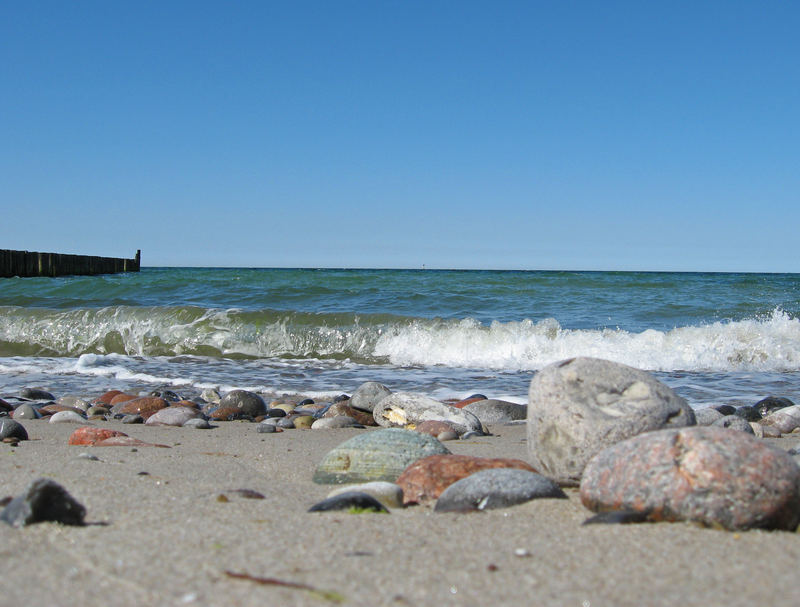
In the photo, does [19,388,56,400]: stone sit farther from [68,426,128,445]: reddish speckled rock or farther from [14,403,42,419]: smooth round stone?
[68,426,128,445]: reddish speckled rock

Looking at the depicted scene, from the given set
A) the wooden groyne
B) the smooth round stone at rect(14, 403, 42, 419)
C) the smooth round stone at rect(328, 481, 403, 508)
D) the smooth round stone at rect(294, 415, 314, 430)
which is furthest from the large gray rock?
the wooden groyne

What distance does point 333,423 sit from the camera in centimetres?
562

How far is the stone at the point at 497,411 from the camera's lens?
5.93 meters

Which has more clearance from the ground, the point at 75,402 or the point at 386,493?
the point at 386,493

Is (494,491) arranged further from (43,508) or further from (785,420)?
(785,420)

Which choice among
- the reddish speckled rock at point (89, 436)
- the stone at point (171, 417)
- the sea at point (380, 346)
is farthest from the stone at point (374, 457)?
the sea at point (380, 346)

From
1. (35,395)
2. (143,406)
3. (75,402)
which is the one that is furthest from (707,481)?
(35,395)

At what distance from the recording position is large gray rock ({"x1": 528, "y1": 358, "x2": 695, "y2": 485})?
3.10m

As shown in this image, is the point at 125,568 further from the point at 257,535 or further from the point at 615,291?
the point at 615,291

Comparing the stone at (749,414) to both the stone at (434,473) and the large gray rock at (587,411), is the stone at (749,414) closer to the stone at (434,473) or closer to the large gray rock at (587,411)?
the large gray rock at (587,411)

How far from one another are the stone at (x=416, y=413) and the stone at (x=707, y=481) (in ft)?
9.26

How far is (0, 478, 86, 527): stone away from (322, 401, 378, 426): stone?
3780mm

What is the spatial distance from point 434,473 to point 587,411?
71 centimetres

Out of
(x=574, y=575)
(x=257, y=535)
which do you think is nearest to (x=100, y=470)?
(x=257, y=535)
